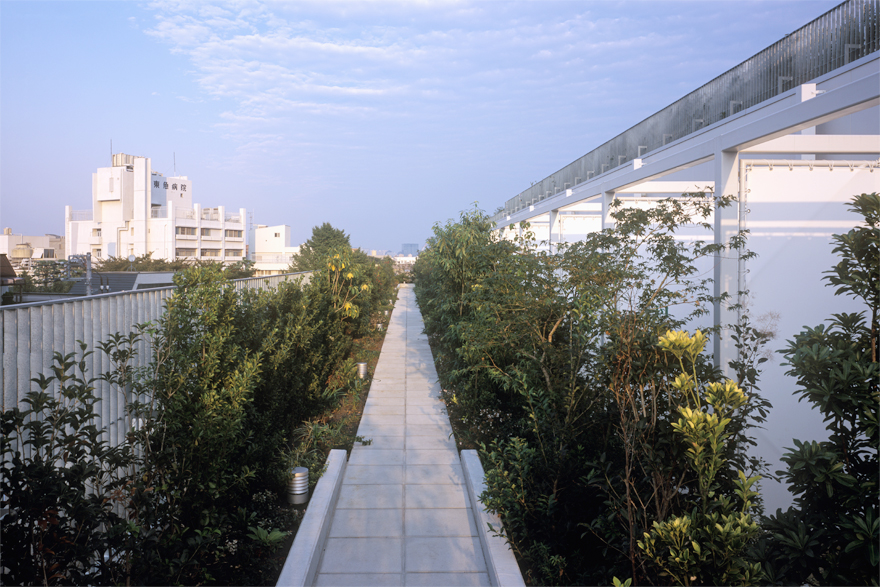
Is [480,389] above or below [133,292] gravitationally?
below

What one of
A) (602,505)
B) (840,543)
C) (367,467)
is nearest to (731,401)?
(840,543)

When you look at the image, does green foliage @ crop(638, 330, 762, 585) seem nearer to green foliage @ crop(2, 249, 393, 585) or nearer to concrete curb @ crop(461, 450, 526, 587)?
concrete curb @ crop(461, 450, 526, 587)

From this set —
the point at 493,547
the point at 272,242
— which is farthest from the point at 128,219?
the point at 493,547

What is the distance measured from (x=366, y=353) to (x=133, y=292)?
5.60m

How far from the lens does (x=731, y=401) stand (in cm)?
218

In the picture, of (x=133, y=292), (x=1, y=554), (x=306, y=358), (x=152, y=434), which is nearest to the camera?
(x=1, y=554)

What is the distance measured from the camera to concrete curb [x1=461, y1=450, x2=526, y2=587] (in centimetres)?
309

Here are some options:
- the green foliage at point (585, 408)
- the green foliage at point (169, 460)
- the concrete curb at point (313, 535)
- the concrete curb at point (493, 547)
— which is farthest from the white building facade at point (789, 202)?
the green foliage at point (169, 460)

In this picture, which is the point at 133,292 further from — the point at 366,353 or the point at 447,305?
the point at 366,353

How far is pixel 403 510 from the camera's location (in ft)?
13.8

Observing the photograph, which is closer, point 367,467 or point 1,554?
point 1,554

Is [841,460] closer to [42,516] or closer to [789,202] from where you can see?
[42,516]

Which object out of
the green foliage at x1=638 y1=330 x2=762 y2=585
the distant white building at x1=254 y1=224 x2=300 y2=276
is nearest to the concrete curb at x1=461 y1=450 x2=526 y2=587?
the green foliage at x1=638 y1=330 x2=762 y2=585

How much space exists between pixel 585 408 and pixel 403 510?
5.83 feet
